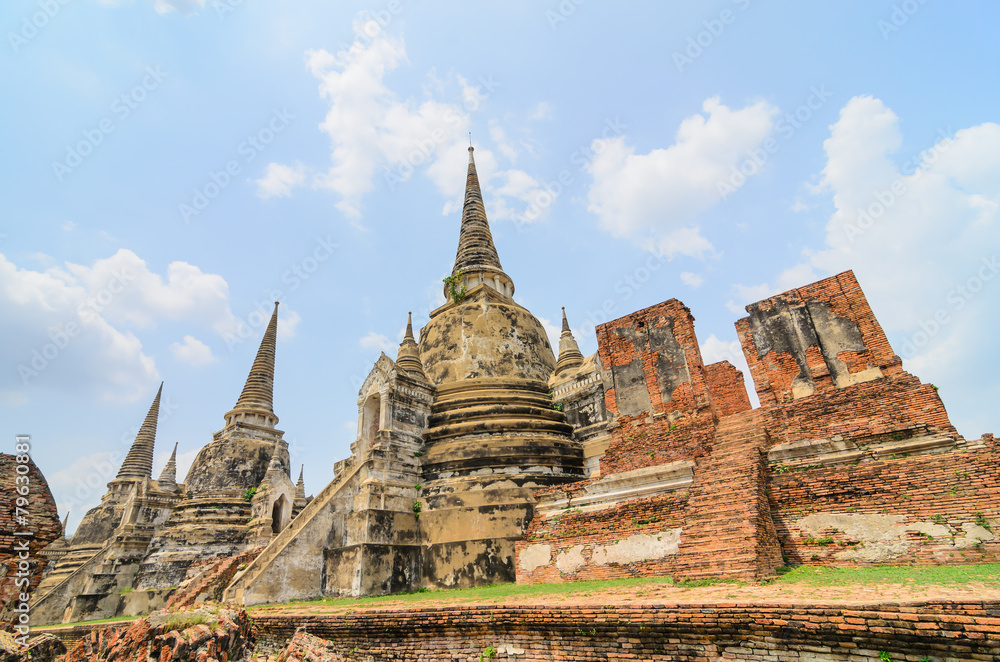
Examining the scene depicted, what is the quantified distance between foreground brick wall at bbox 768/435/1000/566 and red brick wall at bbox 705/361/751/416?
21.1ft

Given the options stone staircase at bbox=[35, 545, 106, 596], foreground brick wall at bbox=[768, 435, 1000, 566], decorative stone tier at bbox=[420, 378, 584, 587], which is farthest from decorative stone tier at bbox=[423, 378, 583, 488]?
stone staircase at bbox=[35, 545, 106, 596]

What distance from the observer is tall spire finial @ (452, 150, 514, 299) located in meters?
21.9

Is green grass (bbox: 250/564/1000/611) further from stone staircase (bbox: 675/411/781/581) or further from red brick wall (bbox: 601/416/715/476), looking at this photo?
red brick wall (bbox: 601/416/715/476)

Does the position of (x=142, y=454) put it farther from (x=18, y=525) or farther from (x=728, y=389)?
(x=728, y=389)

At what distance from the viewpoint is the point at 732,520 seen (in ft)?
25.3

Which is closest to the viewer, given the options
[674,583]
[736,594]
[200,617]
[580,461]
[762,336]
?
[736,594]

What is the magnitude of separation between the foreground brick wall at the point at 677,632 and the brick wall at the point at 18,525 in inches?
180

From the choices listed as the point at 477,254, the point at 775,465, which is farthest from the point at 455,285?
the point at 775,465

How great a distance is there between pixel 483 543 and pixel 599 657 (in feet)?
22.1

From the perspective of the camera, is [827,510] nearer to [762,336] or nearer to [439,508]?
[762,336]

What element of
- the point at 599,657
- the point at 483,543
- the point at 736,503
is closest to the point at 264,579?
the point at 483,543

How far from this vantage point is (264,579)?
40.8 feet

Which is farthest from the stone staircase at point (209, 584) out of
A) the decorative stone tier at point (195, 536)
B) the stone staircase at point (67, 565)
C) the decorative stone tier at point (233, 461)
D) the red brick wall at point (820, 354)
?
the red brick wall at point (820, 354)

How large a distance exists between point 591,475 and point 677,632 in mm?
8072
